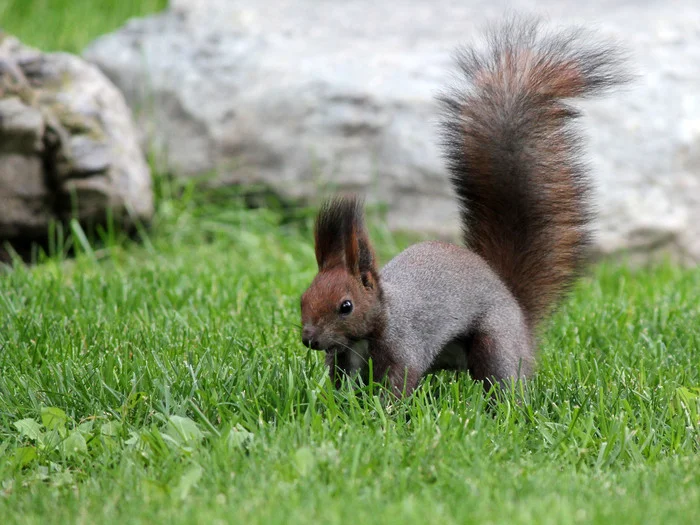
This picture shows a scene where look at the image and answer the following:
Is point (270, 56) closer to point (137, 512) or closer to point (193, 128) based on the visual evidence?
point (193, 128)

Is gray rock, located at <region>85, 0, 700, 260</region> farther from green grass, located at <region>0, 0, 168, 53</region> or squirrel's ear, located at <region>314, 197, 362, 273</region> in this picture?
squirrel's ear, located at <region>314, 197, 362, 273</region>

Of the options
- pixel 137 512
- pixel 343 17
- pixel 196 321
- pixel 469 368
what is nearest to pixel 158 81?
pixel 343 17

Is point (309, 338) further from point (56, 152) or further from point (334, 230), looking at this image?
point (56, 152)

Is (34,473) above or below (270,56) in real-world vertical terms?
below

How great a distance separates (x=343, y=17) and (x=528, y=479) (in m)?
4.80

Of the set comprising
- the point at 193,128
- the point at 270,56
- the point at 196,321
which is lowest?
the point at 196,321

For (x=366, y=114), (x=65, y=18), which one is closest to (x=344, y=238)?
(x=366, y=114)

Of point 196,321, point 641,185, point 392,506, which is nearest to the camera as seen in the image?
point 392,506

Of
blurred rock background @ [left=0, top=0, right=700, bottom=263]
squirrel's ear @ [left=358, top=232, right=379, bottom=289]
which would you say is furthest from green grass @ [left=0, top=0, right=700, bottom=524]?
blurred rock background @ [left=0, top=0, right=700, bottom=263]

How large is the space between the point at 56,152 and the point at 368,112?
1.69 metres

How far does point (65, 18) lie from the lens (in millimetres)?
7668

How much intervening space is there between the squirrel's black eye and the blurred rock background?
9.12 feet

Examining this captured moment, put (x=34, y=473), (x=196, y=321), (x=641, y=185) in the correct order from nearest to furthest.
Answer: (x=34, y=473) < (x=196, y=321) < (x=641, y=185)

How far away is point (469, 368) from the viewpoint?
291cm
